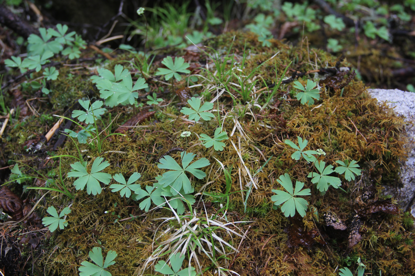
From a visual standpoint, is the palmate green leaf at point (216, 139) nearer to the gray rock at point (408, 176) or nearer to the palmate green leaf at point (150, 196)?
the palmate green leaf at point (150, 196)

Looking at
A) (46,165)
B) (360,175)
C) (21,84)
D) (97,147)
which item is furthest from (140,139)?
(360,175)

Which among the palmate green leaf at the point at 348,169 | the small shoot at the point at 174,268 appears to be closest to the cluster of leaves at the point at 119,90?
the small shoot at the point at 174,268

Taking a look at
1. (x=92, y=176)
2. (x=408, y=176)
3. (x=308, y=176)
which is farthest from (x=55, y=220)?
(x=408, y=176)

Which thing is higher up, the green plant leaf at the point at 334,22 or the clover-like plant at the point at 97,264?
the green plant leaf at the point at 334,22

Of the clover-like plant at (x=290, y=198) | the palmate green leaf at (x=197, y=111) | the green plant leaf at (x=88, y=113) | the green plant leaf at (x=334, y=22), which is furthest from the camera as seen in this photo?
the green plant leaf at (x=334, y=22)

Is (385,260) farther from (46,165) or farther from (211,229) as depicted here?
(46,165)

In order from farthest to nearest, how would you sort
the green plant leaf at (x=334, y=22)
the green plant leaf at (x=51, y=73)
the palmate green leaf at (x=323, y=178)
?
the green plant leaf at (x=334, y=22), the green plant leaf at (x=51, y=73), the palmate green leaf at (x=323, y=178)

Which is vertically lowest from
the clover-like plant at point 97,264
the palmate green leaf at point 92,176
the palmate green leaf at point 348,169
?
the clover-like plant at point 97,264

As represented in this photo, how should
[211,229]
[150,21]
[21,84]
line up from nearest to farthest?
1. [211,229]
2. [21,84]
3. [150,21]
